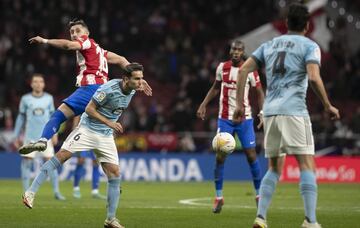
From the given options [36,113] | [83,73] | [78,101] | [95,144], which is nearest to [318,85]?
[95,144]

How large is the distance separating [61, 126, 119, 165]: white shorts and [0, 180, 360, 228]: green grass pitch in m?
0.89

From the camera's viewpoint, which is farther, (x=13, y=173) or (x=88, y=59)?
(x=13, y=173)

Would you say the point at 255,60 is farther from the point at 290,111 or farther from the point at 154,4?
the point at 154,4

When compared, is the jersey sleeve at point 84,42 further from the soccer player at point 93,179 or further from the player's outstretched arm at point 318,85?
the player's outstretched arm at point 318,85

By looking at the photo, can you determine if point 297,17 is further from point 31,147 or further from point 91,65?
point 91,65

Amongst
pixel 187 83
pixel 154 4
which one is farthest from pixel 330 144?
pixel 154 4

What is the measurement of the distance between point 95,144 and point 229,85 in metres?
4.27

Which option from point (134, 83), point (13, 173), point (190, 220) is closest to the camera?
point (134, 83)

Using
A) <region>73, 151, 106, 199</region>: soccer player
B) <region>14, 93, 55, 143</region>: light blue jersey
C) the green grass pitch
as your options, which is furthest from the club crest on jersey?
<region>14, 93, 55, 143</region>: light blue jersey

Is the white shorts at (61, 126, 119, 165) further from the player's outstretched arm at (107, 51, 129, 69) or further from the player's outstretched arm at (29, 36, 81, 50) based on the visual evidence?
the player's outstretched arm at (107, 51, 129, 69)

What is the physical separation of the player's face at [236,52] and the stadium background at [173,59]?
37.1ft

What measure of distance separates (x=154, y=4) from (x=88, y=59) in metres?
21.9

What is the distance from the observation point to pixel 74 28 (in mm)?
13602

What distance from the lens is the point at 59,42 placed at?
12.2 m
